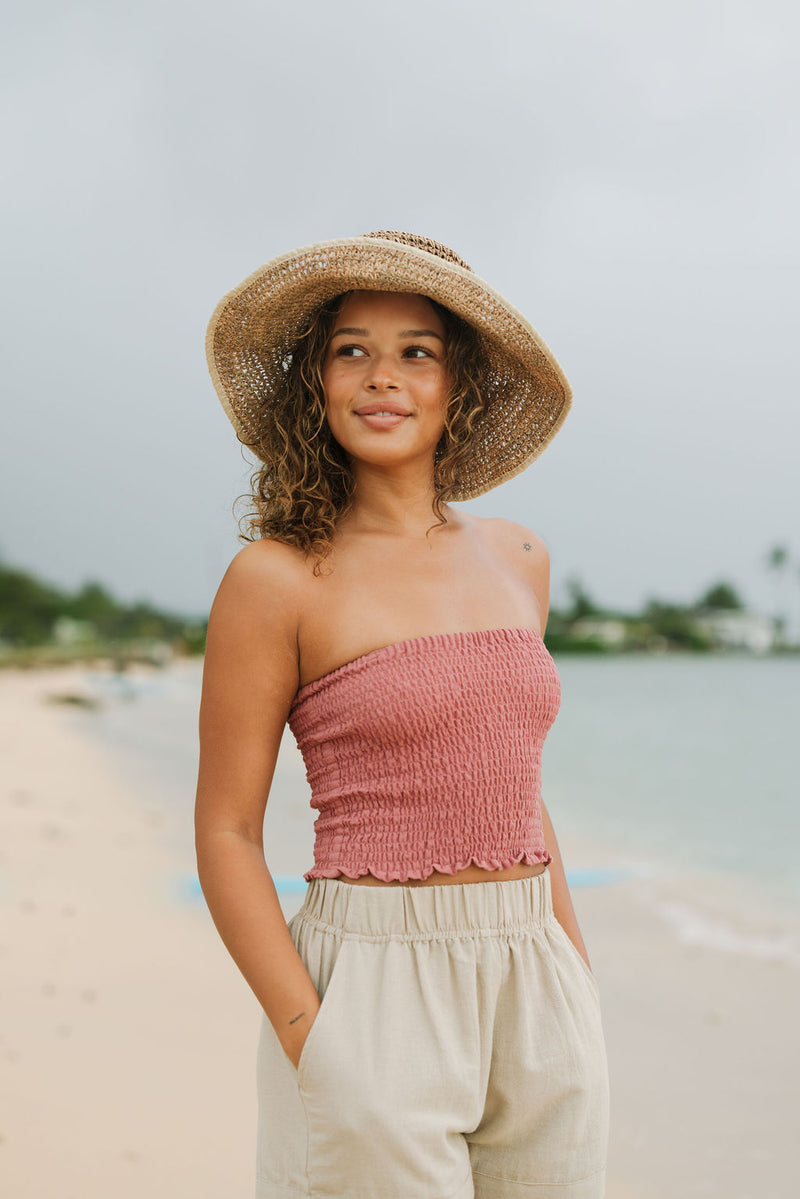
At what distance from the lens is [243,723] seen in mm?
1454

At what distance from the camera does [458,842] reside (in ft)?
4.71

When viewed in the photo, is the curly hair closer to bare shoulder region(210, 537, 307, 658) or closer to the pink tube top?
bare shoulder region(210, 537, 307, 658)

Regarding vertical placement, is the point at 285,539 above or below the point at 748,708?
below

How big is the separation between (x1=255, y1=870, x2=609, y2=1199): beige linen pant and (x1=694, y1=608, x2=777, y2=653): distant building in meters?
64.8

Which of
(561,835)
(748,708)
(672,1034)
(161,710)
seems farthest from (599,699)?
(672,1034)

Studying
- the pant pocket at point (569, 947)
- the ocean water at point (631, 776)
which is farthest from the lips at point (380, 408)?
the ocean water at point (631, 776)

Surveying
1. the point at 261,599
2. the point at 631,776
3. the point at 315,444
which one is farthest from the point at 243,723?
the point at 631,776

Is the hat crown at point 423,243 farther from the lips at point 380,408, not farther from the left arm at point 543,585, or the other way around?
the left arm at point 543,585

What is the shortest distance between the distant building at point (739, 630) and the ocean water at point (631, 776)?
2430 cm

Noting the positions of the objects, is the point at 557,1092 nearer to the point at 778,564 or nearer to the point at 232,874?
the point at 232,874

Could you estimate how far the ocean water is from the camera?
1110 centimetres

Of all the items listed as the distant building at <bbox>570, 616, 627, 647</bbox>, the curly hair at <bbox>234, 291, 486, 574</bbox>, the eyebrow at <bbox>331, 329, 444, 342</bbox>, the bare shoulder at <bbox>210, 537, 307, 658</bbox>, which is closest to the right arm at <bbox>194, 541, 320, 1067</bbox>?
the bare shoulder at <bbox>210, 537, 307, 658</bbox>

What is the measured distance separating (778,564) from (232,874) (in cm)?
8074

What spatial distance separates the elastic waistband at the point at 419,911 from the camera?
4.57ft
